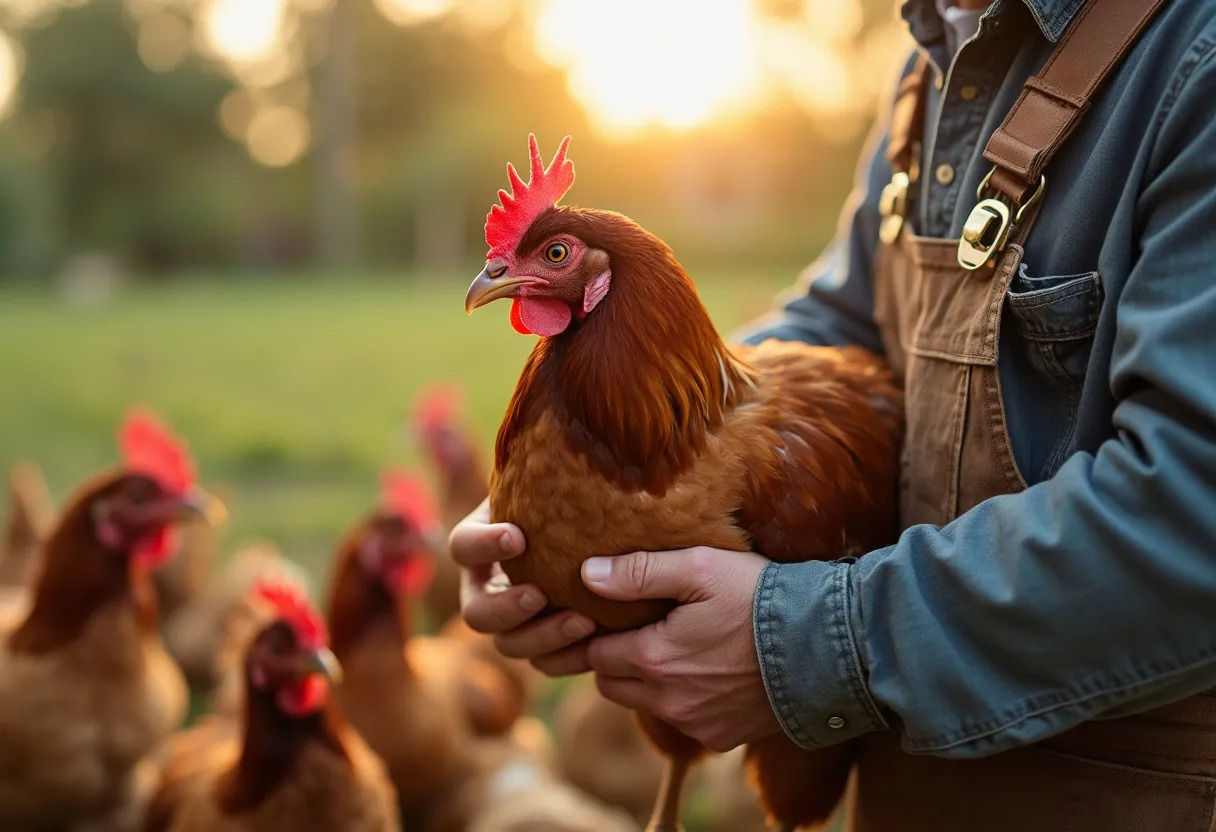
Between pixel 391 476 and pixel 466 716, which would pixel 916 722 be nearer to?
pixel 466 716

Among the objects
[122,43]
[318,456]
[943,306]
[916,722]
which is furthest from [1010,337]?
[122,43]

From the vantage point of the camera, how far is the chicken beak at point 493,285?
1.49 m

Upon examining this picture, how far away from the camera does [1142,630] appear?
1.14 meters

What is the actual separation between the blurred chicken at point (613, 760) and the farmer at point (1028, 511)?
78.0 inches

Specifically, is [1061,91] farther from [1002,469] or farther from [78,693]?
[78,693]

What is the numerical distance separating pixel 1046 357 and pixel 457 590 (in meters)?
3.60

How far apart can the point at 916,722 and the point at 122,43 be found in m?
26.8

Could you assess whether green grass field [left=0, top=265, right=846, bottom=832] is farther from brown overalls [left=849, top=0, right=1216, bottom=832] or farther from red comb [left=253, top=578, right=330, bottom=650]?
brown overalls [left=849, top=0, right=1216, bottom=832]

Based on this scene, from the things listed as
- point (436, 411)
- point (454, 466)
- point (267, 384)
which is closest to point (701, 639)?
point (454, 466)

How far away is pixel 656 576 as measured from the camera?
1404 millimetres

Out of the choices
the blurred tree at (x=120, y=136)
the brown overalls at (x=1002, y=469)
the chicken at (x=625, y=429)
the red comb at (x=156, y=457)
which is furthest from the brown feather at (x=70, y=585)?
the blurred tree at (x=120, y=136)

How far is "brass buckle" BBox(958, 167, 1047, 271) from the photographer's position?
1350 millimetres

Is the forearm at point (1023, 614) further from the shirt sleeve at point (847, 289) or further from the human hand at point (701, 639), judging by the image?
the shirt sleeve at point (847, 289)

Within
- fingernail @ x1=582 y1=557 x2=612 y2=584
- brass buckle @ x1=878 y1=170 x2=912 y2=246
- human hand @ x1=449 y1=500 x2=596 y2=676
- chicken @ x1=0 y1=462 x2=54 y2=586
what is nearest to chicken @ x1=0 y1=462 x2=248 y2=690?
chicken @ x1=0 y1=462 x2=54 y2=586
